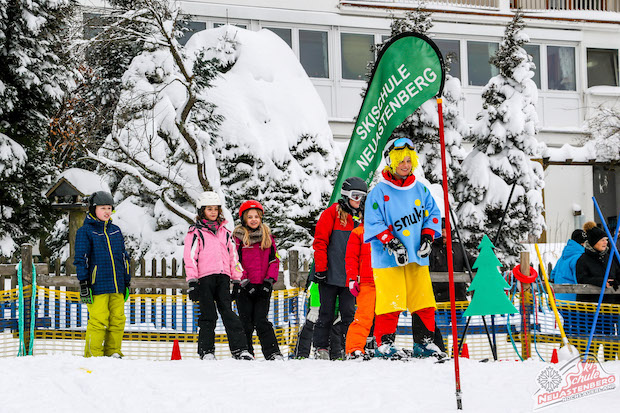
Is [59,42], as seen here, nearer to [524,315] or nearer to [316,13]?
[316,13]

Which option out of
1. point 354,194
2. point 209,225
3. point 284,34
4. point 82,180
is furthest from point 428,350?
point 284,34

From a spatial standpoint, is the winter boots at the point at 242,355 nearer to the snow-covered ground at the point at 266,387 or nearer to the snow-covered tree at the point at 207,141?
the snow-covered ground at the point at 266,387

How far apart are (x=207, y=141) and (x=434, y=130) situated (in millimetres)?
6860

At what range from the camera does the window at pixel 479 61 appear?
82.8 feet

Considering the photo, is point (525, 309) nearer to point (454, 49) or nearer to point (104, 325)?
point (104, 325)

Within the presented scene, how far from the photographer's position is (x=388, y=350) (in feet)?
20.8

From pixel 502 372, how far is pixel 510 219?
42.8ft

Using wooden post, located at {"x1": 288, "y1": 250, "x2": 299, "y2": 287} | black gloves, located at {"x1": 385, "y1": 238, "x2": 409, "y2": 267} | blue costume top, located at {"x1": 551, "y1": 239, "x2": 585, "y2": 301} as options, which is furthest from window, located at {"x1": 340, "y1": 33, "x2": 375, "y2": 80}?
black gloves, located at {"x1": 385, "y1": 238, "x2": 409, "y2": 267}

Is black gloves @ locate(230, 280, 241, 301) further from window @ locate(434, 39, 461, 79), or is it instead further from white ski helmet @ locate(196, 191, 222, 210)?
window @ locate(434, 39, 461, 79)

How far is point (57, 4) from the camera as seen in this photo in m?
17.4

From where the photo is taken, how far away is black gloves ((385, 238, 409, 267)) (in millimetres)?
6117

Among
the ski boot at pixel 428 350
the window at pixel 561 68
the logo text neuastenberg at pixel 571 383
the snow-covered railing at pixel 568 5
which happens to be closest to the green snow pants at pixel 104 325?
the ski boot at pixel 428 350

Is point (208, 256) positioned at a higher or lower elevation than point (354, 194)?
lower

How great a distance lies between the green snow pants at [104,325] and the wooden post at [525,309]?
4.43m
